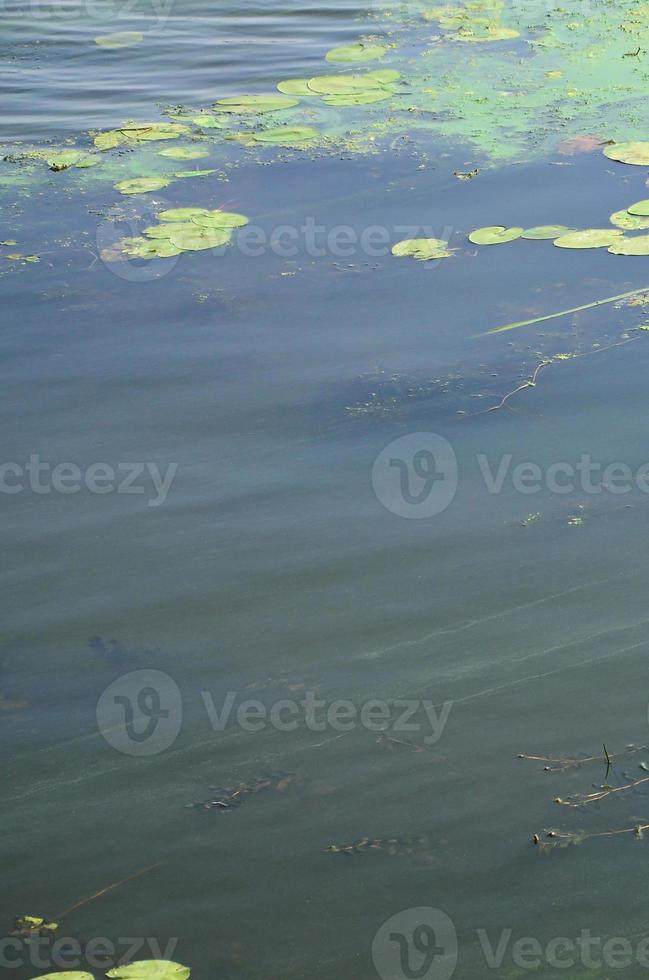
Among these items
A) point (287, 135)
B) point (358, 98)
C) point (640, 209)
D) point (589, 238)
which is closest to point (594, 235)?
point (589, 238)

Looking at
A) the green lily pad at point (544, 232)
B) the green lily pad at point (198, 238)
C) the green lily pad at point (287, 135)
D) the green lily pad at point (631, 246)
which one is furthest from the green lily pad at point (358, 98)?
the green lily pad at point (631, 246)

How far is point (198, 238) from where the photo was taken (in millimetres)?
4867

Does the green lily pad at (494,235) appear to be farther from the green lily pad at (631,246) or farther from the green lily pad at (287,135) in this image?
the green lily pad at (287,135)

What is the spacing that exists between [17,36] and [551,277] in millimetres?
5598

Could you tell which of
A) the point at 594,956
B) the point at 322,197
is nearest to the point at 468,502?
the point at 594,956

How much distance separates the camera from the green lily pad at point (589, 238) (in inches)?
182

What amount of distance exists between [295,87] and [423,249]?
2673mm

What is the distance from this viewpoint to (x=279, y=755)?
2.53 metres

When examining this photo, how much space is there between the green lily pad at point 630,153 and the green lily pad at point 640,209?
0.59 metres

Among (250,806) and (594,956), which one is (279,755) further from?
(594,956)

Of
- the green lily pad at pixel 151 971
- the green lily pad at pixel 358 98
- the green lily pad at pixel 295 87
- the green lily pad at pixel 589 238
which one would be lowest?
the green lily pad at pixel 151 971

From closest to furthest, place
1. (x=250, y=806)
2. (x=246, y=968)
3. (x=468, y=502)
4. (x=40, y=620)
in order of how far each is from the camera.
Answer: (x=246, y=968) → (x=250, y=806) → (x=40, y=620) → (x=468, y=502)

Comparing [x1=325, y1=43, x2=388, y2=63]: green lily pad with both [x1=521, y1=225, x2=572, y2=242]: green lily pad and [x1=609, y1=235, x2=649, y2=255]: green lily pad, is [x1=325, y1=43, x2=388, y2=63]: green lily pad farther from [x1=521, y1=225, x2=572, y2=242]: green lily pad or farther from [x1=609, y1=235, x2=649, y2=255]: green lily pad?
[x1=609, y1=235, x2=649, y2=255]: green lily pad

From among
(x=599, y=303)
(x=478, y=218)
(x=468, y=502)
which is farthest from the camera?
(x=478, y=218)
